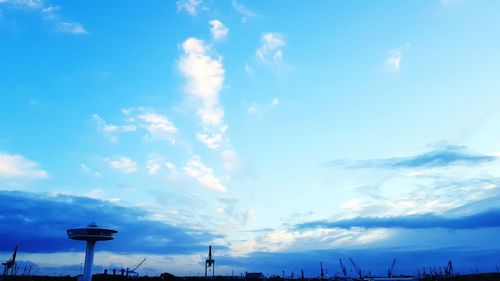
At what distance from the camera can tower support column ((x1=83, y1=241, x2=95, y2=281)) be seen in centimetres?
11006

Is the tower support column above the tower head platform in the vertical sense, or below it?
below


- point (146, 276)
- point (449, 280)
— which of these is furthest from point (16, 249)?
point (449, 280)

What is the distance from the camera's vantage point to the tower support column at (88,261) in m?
110

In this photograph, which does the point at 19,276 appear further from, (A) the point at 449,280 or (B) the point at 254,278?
(A) the point at 449,280

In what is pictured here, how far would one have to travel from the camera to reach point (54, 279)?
164m

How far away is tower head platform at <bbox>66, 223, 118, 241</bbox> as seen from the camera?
114750mm

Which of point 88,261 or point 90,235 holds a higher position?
point 90,235

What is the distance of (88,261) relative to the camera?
4459 inches

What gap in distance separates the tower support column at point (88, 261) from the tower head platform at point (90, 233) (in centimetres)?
219

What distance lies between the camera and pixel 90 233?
11488 cm

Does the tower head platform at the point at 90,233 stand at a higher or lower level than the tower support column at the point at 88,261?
higher

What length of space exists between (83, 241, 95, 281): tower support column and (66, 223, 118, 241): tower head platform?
2190mm

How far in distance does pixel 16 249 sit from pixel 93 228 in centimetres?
3497

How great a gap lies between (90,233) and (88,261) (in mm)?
7727
